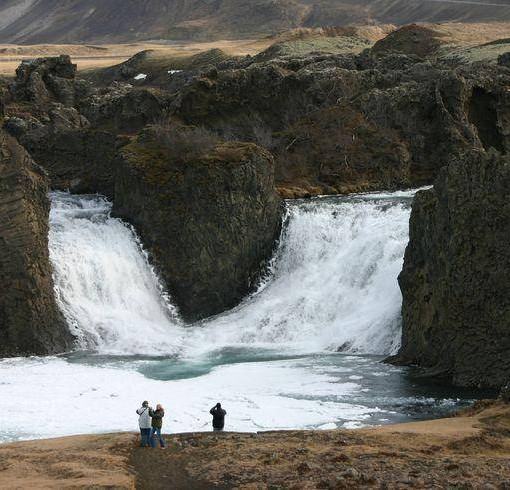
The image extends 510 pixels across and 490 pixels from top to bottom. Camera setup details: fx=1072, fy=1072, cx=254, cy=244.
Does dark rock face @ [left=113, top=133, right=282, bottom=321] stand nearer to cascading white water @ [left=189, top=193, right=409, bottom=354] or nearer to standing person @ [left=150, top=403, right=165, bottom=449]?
cascading white water @ [left=189, top=193, right=409, bottom=354]

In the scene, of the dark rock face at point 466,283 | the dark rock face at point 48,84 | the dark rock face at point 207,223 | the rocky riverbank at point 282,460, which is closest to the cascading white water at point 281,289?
the dark rock face at point 207,223

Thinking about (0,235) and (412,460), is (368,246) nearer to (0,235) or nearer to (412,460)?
(0,235)

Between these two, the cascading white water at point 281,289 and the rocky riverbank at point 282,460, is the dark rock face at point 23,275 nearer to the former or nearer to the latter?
the cascading white water at point 281,289

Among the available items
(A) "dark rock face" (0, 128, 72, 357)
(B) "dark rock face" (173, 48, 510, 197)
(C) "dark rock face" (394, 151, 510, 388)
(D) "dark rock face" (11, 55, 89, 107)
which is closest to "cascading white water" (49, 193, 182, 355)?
(A) "dark rock face" (0, 128, 72, 357)

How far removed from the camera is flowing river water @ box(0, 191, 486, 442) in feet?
105

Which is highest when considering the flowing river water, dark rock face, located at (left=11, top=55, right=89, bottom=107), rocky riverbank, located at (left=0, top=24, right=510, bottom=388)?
dark rock face, located at (left=11, top=55, right=89, bottom=107)

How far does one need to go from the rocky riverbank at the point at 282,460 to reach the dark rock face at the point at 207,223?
70.3 ft

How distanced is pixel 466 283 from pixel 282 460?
48.4 ft

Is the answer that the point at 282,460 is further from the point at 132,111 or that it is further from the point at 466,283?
the point at 132,111

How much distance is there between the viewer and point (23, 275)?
41.8 metres

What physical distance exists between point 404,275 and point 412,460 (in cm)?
1735

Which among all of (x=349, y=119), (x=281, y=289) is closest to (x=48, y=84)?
(x=349, y=119)

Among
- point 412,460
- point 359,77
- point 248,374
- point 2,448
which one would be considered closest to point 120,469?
point 2,448

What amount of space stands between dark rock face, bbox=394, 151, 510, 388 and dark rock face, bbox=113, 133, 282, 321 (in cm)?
1143
